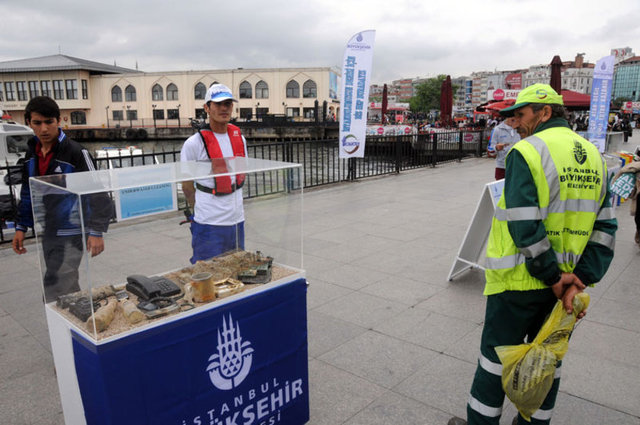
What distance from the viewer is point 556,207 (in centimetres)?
224

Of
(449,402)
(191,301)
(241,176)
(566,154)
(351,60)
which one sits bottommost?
(449,402)

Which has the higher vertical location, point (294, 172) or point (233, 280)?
point (294, 172)

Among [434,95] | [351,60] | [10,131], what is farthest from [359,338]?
[434,95]

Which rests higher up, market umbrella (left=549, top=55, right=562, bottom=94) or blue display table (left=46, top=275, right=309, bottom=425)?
market umbrella (left=549, top=55, right=562, bottom=94)

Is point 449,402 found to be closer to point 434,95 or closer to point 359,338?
point 359,338

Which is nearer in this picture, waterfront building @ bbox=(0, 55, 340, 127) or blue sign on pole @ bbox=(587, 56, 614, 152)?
blue sign on pole @ bbox=(587, 56, 614, 152)

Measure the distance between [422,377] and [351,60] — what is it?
9760 mm

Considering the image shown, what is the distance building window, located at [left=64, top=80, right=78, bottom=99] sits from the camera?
65.9 m

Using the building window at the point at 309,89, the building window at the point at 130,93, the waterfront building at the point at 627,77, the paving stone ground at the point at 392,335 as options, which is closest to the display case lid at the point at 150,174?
the paving stone ground at the point at 392,335

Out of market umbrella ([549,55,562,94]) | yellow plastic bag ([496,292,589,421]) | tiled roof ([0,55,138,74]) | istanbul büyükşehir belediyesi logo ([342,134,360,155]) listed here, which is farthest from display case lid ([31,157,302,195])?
tiled roof ([0,55,138,74])

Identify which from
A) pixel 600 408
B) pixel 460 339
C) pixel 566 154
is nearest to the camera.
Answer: pixel 566 154

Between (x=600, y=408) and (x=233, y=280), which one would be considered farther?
(x=600, y=408)

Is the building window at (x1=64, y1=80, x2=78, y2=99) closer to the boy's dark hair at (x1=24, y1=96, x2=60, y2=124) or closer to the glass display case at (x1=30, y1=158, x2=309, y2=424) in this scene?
the boy's dark hair at (x1=24, y1=96, x2=60, y2=124)

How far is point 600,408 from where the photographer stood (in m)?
2.93
